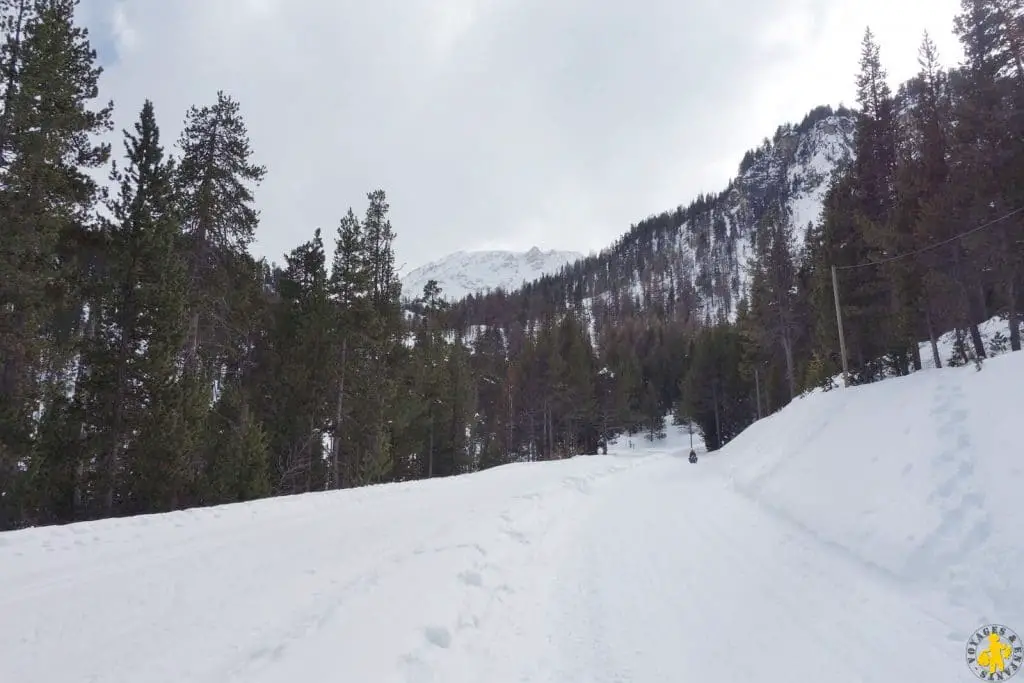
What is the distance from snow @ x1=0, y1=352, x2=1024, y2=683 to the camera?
4.25 meters

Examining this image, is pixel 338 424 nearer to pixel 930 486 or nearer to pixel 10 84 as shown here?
pixel 10 84

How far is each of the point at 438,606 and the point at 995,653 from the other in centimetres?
480

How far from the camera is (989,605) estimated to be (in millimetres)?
5031

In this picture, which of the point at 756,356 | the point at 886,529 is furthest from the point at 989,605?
the point at 756,356

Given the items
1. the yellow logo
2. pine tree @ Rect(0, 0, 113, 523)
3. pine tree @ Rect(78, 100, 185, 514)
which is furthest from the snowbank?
pine tree @ Rect(0, 0, 113, 523)

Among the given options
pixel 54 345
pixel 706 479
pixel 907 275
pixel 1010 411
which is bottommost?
pixel 706 479

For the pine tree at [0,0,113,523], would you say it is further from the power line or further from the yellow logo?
the power line

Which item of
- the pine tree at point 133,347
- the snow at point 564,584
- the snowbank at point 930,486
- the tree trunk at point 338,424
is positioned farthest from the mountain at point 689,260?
the snow at point 564,584

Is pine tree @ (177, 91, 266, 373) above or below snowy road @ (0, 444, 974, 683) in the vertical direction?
above

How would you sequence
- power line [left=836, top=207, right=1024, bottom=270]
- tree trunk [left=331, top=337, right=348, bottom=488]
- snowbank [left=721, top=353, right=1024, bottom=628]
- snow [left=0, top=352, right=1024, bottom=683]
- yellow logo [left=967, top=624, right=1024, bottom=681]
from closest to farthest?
yellow logo [left=967, top=624, right=1024, bottom=681]
snow [left=0, top=352, right=1024, bottom=683]
snowbank [left=721, top=353, right=1024, bottom=628]
power line [left=836, top=207, right=1024, bottom=270]
tree trunk [left=331, top=337, right=348, bottom=488]

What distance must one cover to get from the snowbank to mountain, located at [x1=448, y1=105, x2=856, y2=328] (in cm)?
10790

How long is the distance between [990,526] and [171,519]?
11139 millimetres

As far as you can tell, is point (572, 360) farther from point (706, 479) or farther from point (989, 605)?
point (989, 605)

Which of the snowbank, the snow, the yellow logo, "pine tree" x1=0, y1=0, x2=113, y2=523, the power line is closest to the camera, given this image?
the yellow logo
